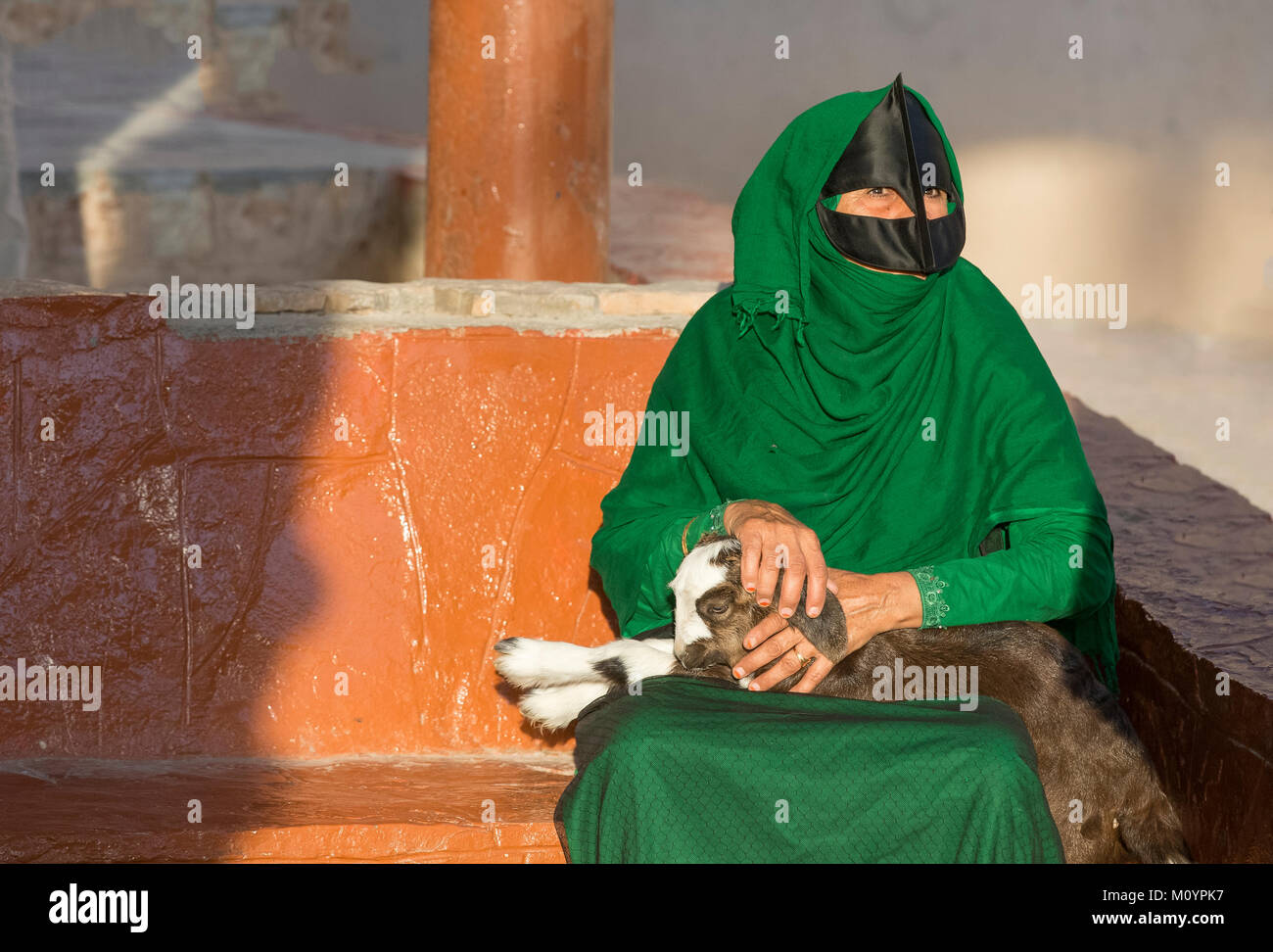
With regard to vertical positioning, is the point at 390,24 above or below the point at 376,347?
above

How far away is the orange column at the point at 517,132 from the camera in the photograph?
191 inches

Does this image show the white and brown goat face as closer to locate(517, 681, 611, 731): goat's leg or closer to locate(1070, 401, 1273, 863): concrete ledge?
locate(517, 681, 611, 731): goat's leg

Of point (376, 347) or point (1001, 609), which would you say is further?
point (376, 347)

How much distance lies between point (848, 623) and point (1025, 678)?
0.32 metres

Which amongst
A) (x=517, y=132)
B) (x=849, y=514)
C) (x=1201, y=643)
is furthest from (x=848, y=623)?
(x=517, y=132)

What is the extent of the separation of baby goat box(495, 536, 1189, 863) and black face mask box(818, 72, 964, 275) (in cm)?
64

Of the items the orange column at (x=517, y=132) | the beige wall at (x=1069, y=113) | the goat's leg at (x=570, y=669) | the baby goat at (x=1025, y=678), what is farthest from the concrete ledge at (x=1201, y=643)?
the beige wall at (x=1069, y=113)

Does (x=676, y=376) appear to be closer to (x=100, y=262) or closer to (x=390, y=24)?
(x=100, y=262)

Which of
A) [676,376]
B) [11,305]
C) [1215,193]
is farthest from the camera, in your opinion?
[1215,193]

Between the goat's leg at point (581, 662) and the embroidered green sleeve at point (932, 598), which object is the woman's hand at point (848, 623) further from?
the goat's leg at point (581, 662)

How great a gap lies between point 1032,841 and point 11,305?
2452 mm

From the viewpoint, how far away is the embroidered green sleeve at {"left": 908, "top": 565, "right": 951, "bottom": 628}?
2.52m
